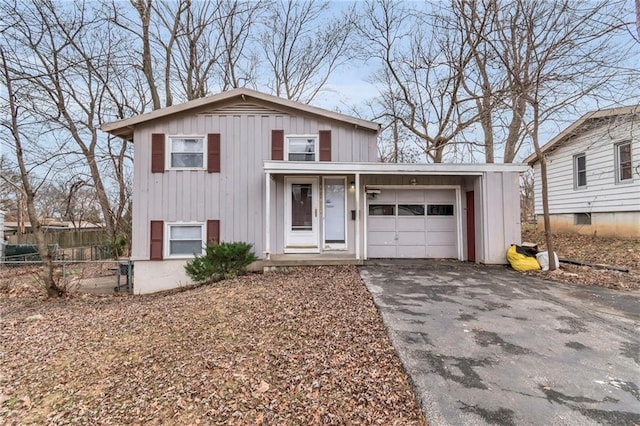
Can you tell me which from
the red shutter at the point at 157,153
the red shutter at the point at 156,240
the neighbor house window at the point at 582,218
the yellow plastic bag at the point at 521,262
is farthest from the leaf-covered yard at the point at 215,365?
the neighbor house window at the point at 582,218

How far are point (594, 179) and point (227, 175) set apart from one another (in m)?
12.9

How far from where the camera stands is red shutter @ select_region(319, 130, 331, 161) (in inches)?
348

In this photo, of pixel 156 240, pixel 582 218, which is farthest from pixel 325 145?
pixel 582 218

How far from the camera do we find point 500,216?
8008 mm

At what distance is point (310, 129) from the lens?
8.98 m

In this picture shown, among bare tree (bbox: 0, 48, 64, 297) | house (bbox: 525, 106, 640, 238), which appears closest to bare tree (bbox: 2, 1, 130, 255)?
bare tree (bbox: 0, 48, 64, 297)

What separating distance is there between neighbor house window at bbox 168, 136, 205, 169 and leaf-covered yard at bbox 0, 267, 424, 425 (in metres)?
4.50

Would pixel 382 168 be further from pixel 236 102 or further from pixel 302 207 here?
pixel 236 102

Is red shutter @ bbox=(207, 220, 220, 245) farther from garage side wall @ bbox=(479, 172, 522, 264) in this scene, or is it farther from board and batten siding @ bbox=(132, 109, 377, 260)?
garage side wall @ bbox=(479, 172, 522, 264)

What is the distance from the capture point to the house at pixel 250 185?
8648mm

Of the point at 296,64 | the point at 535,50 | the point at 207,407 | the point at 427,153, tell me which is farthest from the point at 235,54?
the point at 207,407

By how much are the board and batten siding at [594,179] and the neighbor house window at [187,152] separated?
1117cm

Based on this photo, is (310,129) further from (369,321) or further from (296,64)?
(296,64)

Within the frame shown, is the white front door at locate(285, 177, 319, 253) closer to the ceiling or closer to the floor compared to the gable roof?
closer to the floor
